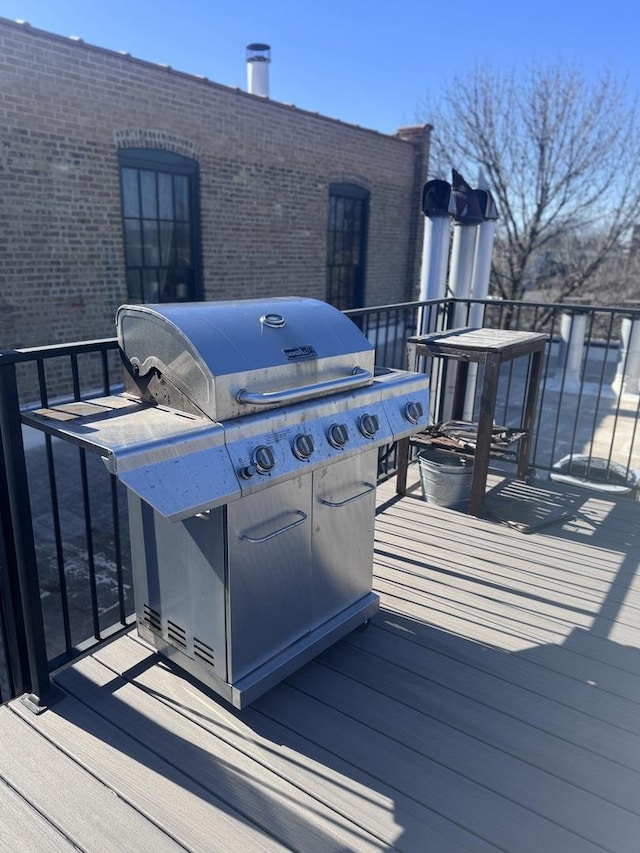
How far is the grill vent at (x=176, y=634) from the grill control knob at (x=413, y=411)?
42.9 inches

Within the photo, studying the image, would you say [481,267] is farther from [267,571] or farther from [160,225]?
[160,225]

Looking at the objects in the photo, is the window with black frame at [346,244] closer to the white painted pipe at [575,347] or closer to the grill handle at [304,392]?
the white painted pipe at [575,347]

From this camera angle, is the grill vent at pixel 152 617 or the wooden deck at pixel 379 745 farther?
the grill vent at pixel 152 617

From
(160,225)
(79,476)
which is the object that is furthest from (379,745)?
(160,225)

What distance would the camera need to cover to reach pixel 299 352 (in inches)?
78.2

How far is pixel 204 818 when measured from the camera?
166cm

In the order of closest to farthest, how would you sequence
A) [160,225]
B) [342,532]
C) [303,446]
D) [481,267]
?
[303,446] → [342,532] → [481,267] → [160,225]

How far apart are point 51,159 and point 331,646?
6156 mm

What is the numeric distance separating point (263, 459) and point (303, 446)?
0.54 ft

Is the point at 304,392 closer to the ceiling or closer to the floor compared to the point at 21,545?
closer to the ceiling

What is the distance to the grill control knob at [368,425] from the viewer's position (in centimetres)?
212

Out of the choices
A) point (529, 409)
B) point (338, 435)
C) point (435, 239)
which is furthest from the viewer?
point (435, 239)

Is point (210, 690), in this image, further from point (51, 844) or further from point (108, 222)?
point (108, 222)

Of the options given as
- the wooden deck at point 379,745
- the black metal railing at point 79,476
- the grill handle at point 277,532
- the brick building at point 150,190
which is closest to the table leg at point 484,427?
the black metal railing at point 79,476
